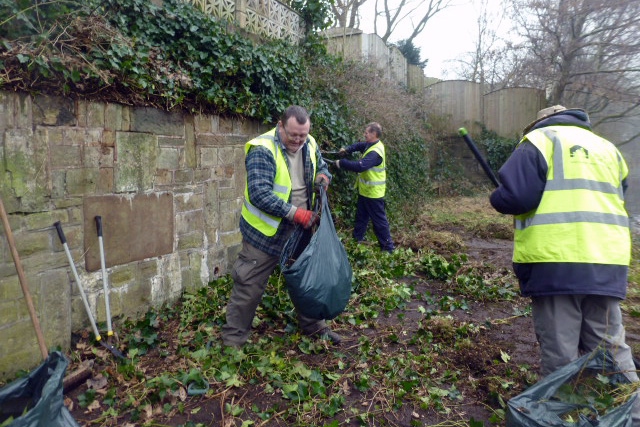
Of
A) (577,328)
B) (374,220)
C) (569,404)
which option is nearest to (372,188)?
(374,220)

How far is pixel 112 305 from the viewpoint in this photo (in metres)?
3.75

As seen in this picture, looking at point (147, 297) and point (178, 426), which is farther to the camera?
point (147, 297)

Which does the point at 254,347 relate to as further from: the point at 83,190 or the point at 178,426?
the point at 83,190

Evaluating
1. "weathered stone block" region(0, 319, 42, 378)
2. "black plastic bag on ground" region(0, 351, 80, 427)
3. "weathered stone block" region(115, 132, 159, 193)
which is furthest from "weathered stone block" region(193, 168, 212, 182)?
"black plastic bag on ground" region(0, 351, 80, 427)

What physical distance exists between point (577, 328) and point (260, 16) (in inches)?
206

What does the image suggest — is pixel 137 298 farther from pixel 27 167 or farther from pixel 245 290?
pixel 27 167

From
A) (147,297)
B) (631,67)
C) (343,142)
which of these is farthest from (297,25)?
(631,67)

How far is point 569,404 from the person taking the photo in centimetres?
225

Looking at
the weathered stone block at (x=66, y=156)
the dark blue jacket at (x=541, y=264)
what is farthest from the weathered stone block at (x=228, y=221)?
the dark blue jacket at (x=541, y=264)

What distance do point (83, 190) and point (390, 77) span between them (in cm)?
962

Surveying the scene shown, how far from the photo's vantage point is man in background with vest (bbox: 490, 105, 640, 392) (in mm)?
2477

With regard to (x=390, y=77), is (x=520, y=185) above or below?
below

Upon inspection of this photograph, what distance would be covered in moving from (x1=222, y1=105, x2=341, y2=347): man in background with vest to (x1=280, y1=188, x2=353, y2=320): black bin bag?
102mm

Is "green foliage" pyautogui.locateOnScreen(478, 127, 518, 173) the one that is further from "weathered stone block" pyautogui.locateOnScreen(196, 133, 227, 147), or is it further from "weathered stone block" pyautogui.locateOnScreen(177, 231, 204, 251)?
"weathered stone block" pyautogui.locateOnScreen(177, 231, 204, 251)
